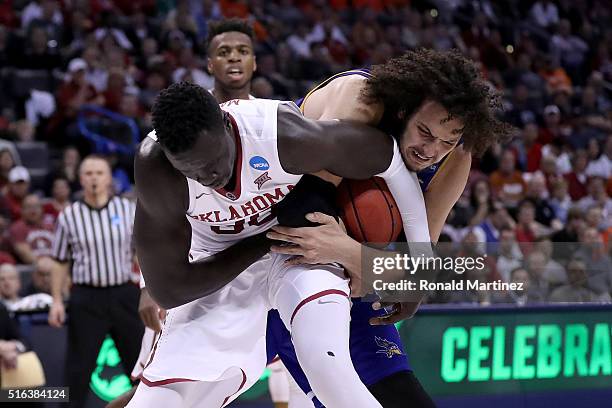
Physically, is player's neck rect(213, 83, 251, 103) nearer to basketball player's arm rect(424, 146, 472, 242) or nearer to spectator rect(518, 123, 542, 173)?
basketball player's arm rect(424, 146, 472, 242)

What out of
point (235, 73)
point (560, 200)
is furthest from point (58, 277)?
point (560, 200)

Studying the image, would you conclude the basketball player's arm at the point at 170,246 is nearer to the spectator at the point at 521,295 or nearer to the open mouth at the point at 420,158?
the open mouth at the point at 420,158

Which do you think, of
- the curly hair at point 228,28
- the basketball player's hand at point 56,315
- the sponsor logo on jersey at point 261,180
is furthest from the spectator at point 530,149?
the sponsor logo on jersey at point 261,180

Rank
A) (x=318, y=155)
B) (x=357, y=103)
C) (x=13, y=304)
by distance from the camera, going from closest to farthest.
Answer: (x=318, y=155) < (x=357, y=103) < (x=13, y=304)

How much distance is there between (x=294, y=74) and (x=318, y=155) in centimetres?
807

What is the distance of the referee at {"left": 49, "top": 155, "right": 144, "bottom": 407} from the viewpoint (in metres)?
5.41

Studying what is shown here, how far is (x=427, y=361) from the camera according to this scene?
540 cm

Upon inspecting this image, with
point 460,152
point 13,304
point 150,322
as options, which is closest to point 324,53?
point 13,304

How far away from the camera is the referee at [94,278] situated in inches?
213

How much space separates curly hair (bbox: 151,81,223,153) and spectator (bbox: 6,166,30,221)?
5.12 meters

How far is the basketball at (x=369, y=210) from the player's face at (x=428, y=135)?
0.49 feet

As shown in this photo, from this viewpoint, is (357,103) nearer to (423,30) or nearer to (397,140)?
(397,140)

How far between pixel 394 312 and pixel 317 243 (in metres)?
0.46

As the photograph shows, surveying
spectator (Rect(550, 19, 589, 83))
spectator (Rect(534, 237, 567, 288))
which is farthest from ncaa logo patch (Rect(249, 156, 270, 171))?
spectator (Rect(550, 19, 589, 83))
